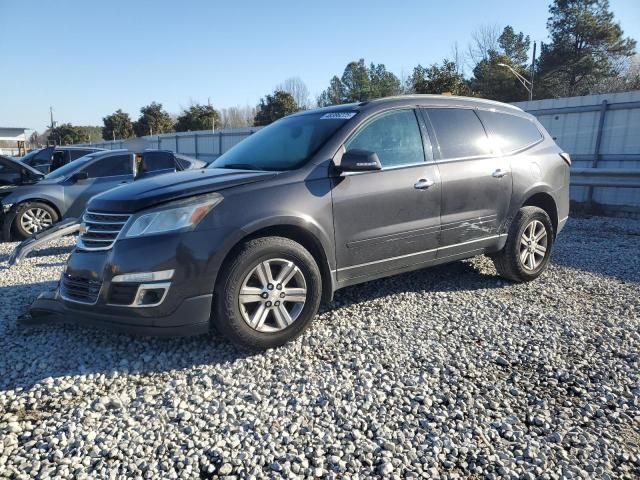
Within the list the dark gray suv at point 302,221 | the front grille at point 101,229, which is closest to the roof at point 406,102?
the dark gray suv at point 302,221

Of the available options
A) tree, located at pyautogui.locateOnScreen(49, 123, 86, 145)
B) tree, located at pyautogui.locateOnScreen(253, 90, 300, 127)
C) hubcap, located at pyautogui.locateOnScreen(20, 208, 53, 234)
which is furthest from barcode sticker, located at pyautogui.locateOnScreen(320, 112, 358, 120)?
tree, located at pyautogui.locateOnScreen(49, 123, 86, 145)

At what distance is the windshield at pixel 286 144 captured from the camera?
402 cm

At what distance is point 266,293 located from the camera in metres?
3.54

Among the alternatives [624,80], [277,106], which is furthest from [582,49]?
[277,106]

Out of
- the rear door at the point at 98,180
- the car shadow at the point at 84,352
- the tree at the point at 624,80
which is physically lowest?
the car shadow at the point at 84,352

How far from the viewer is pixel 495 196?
486cm

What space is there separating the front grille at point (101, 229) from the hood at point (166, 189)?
49mm

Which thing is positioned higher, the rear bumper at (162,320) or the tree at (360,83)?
the tree at (360,83)

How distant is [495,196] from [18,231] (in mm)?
7685

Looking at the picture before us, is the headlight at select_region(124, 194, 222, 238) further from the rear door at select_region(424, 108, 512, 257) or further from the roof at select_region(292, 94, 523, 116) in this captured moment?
the rear door at select_region(424, 108, 512, 257)

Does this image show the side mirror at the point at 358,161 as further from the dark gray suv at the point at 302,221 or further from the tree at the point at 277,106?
the tree at the point at 277,106

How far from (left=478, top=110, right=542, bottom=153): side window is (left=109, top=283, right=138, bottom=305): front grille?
3.76 m

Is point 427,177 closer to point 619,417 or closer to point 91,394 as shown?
point 619,417

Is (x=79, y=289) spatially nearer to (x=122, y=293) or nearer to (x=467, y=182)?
(x=122, y=293)
